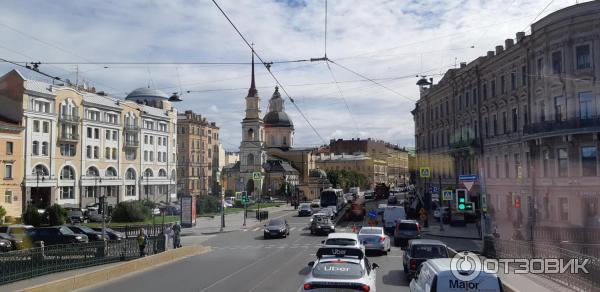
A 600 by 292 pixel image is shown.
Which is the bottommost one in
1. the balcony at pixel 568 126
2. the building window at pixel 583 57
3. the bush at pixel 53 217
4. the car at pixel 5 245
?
the car at pixel 5 245

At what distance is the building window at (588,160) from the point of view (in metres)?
34.2

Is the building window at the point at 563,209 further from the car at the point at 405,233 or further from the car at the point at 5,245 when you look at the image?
the car at the point at 5,245

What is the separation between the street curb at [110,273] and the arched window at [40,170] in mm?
38699

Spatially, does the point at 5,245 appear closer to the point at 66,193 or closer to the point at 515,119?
the point at 515,119

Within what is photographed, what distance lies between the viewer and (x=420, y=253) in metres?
17.8

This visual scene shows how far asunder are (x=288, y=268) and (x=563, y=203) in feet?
74.6

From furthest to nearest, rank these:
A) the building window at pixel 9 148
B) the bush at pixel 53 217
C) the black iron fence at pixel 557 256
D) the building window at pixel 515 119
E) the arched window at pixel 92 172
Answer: the arched window at pixel 92 172 < the building window at pixel 9 148 < the bush at pixel 53 217 < the building window at pixel 515 119 < the black iron fence at pixel 557 256

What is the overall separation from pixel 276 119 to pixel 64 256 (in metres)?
111

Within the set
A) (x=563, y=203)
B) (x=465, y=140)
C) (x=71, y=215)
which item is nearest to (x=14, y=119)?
(x=71, y=215)

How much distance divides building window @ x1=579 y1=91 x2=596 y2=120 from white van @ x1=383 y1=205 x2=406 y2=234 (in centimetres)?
1407

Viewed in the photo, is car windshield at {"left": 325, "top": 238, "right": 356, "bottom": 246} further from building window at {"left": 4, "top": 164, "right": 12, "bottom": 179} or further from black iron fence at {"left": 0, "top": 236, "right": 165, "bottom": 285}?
building window at {"left": 4, "top": 164, "right": 12, "bottom": 179}

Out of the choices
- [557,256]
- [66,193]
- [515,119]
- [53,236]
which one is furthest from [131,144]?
[557,256]

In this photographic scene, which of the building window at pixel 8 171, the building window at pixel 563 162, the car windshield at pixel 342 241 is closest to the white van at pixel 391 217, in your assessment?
the building window at pixel 563 162

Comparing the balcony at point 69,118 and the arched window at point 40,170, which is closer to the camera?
the arched window at point 40,170
